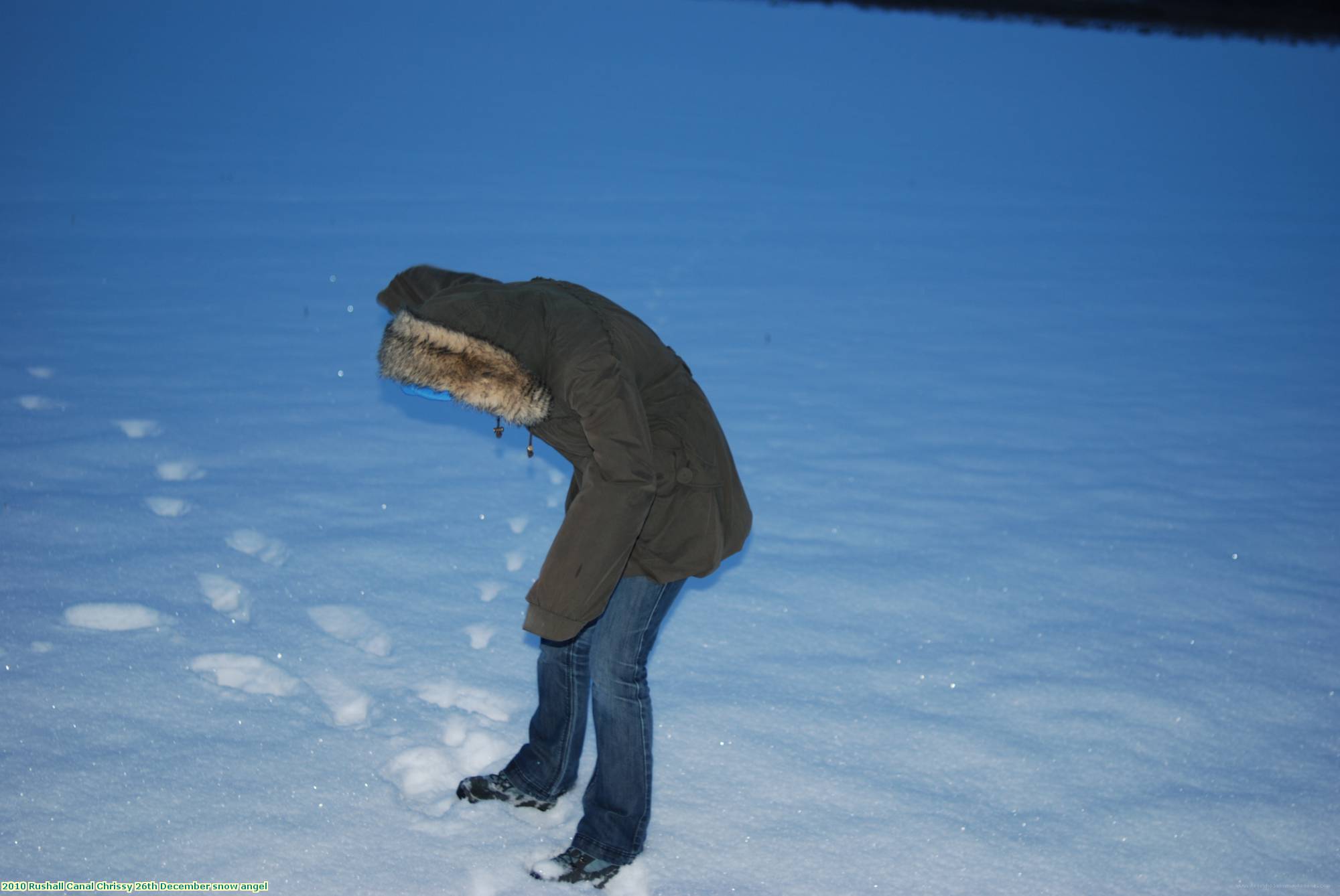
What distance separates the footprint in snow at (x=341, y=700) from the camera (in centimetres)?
288

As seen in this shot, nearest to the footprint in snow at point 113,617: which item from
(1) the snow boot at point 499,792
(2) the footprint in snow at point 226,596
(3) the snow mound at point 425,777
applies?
(2) the footprint in snow at point 226,596

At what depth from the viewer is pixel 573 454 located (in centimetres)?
224

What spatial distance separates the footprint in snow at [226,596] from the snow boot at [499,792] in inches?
39.0

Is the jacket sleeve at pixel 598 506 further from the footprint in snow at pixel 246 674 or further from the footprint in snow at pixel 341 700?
the footprint in snow at pixel 246 674

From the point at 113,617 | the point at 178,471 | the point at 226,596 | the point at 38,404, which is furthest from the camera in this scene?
the point at 38,404

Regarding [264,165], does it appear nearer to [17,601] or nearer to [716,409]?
[716,409]

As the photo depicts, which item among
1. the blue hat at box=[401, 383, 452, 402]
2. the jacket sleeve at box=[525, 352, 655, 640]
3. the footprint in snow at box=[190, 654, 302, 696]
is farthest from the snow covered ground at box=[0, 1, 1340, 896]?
the blue hat at box=[401, 383, 452, 402]

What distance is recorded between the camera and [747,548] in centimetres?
397

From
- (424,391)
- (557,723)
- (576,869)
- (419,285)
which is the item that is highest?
(419,285)

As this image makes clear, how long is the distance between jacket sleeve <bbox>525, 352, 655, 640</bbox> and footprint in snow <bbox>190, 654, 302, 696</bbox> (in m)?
1.12

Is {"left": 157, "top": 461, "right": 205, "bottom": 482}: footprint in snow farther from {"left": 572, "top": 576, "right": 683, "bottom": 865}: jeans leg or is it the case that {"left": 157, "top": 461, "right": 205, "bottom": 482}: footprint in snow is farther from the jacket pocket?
the jacket pocket

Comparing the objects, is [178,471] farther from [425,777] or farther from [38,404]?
[425,777]

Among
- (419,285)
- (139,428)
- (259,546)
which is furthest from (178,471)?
(419,285)

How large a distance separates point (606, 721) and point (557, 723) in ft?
0.77
